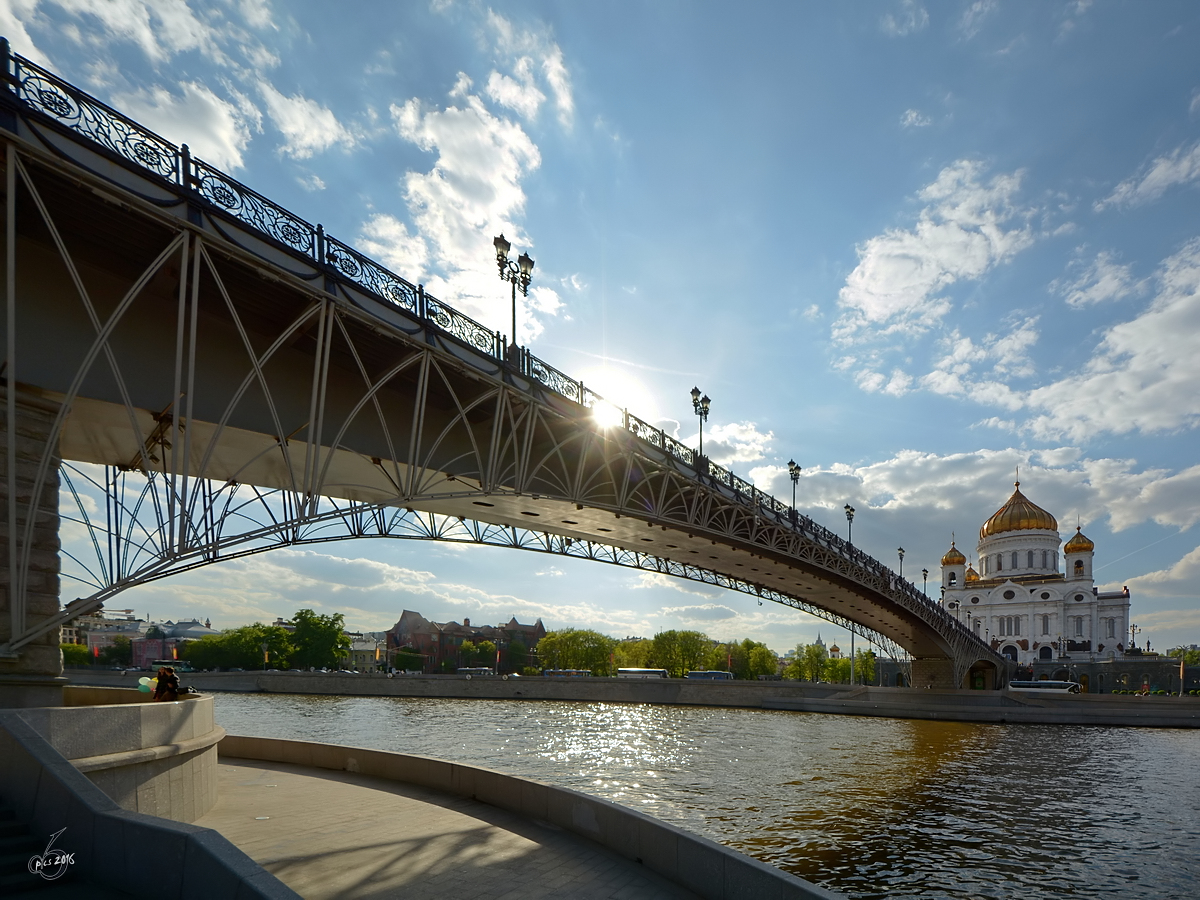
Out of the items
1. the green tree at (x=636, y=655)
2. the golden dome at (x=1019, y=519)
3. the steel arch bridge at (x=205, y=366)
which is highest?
the golden dome at (x=1019, y=519)

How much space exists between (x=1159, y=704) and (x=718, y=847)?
5324 centimetres

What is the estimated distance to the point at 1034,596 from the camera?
105562mm

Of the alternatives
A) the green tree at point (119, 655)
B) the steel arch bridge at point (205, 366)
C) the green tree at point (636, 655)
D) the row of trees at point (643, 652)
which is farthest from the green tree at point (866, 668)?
→ the green tree at point (119, 655)

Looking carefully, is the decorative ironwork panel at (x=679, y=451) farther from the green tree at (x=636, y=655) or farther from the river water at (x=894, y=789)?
the green tree at (x=636, y=655)

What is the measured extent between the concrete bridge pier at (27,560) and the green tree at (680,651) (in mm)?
90150

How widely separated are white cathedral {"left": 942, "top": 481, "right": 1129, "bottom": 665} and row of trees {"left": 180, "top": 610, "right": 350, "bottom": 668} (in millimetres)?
91918

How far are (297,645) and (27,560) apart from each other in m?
98.8

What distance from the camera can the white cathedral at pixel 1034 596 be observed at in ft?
333

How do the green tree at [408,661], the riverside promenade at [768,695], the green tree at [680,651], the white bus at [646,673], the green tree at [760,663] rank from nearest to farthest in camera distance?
the riverside promenade at [768,695] → the white bus at [646,673] → the green tree at [680,651] → the green tree at [760,663] → the green tree at [408,661]

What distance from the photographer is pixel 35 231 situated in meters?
12.7

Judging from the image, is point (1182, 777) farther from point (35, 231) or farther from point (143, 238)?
point (35, 231)

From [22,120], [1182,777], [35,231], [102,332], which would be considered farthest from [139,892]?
[1182,777]

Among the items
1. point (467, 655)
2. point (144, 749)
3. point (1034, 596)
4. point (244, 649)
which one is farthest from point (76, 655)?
point (1034, 596)

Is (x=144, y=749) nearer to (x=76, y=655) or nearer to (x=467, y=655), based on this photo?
(x=76, y=655)
